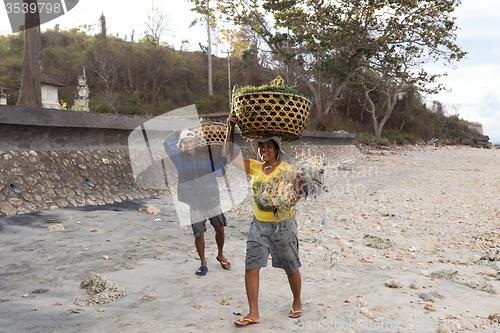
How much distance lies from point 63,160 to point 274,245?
21.5 feet

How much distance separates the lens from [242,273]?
4.66 meters

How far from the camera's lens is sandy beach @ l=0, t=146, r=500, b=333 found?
10.8ft

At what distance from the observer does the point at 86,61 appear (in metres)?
43.2

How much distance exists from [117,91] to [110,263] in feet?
136

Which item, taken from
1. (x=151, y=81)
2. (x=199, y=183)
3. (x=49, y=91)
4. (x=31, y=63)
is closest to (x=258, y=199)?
(x=199, y=183)

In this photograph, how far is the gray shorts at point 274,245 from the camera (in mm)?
3312

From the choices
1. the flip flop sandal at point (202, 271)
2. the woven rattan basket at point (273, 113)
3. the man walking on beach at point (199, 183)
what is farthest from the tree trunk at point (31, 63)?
the woven rattan basket at point (273, 113)

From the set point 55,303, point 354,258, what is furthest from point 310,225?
point 55,303

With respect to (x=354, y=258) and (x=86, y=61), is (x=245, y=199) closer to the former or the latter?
(x=354, y=258)

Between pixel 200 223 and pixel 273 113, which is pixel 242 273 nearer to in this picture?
pixel 200 223

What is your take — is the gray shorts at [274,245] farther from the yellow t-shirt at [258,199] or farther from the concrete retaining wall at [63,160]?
the concrete retaining wall at [63,160]

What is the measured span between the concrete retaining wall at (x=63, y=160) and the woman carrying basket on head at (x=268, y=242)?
517cm

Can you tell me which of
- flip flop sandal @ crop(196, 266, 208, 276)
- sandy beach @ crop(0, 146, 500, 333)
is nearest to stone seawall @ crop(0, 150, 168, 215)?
sandy beach @ crop(0, 146, 500, 333)

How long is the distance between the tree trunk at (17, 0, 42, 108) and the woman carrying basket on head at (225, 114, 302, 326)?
12.3 meters
